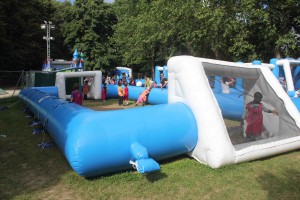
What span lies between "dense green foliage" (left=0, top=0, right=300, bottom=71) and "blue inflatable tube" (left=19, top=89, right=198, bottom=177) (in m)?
15.6

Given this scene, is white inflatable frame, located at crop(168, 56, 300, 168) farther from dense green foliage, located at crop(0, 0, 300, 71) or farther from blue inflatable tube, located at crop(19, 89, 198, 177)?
dense green foliage, located at crop(0, 0, 300, 71)

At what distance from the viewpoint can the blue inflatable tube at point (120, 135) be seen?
4621 mm

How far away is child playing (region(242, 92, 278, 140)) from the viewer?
5.82 metres

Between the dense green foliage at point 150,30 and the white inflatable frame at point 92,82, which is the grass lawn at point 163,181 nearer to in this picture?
the white inflatable frame at point 92,82

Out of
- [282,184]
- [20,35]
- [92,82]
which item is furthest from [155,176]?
[20,35]

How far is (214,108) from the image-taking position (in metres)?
5.40

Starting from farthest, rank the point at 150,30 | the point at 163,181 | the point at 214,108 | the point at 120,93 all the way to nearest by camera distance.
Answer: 1. the point at 150,30
2. the point at 120,93
3. the point at 214,108
4. the point at 163,181

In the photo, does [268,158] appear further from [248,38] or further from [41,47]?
[41,47]

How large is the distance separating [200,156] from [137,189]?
4.69 ft

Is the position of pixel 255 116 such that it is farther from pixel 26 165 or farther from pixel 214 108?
pixel 26 165

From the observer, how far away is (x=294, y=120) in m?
6.18

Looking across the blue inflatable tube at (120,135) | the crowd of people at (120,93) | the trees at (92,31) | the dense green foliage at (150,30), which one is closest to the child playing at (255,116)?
the blue inflatable tube at (120,135)

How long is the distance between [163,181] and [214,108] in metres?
1.55

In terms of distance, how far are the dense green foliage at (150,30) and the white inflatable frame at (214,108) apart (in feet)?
46.5
